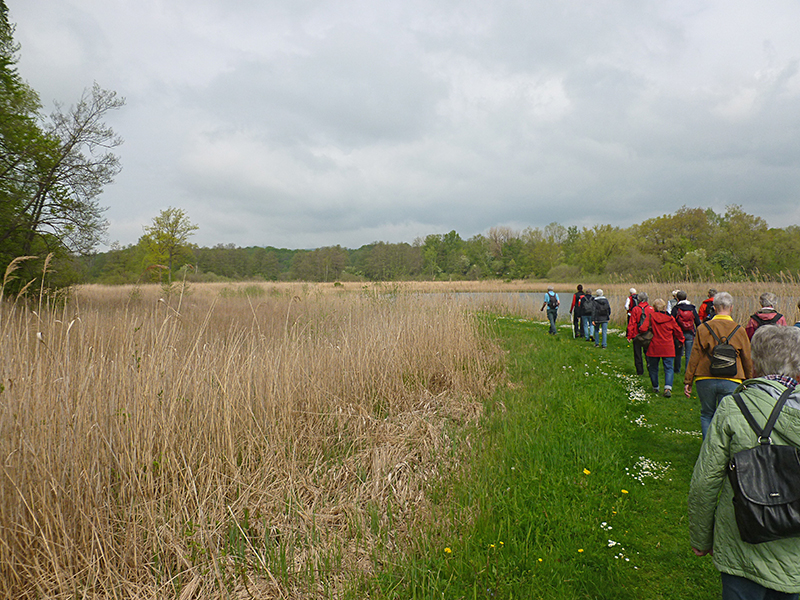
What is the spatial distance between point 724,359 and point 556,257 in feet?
224

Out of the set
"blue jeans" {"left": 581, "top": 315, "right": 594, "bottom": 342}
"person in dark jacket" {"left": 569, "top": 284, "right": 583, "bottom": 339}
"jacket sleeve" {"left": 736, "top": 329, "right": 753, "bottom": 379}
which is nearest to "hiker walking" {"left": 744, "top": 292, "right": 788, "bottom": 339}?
"jacket sleeve" {"left": 736, "top": 329, "right": 753, "bottom": 379}

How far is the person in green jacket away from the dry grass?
6.63 ft

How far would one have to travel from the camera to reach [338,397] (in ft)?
16.4

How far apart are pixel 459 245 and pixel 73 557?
8184 cm

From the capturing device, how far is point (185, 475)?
3102 millimetres

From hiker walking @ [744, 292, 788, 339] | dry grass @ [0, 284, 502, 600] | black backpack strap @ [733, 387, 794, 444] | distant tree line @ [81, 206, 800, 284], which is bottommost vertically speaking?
dry grass @ [0, 284, 502, 600]

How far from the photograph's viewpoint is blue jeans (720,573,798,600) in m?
1.70

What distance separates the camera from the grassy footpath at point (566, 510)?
2.65m

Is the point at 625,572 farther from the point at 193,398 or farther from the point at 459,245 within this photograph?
the point at 459,245

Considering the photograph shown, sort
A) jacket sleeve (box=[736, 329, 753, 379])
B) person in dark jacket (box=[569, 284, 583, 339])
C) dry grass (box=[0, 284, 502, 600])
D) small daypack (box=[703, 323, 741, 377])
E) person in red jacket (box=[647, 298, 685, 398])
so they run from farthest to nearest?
person in dark jacket (box=[569, 284, 583, 339]) → person in red jacket (box=[647, 298, 685, 398]) → jacket sleeve (box=[736, 329, 753, 379]) → small daypack (box=[703, 323, 741, 377]) → dry grass (box=[0, 284, 502, 600])

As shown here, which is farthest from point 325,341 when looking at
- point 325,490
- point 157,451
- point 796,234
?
point 796,234

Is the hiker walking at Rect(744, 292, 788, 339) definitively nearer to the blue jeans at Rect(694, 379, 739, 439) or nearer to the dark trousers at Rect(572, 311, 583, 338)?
the blue jeans at Rect(694, 379, 739, 439)

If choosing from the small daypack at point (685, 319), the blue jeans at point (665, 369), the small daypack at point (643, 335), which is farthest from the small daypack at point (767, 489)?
the small daypack at point (685, 319)

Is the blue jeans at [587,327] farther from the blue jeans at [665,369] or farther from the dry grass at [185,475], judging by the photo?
the dry grass at [185,475]
